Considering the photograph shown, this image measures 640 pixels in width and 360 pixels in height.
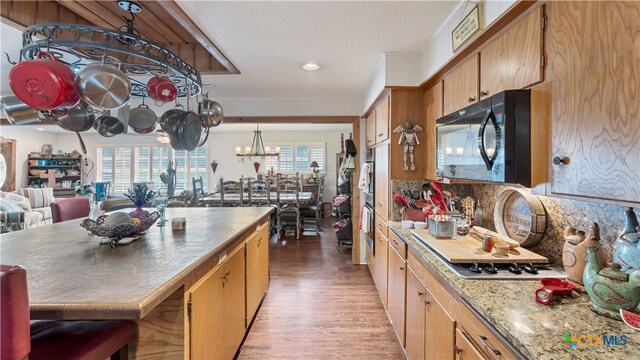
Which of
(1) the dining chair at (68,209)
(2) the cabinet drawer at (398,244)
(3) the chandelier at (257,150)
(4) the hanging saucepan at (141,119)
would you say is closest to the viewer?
(2) the cabinet drawer at (398,244)

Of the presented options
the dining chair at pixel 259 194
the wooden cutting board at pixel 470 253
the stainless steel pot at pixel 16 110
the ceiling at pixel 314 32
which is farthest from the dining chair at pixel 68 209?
the wooden cutting board at pixel 470 253

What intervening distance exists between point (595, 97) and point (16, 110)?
268 cm

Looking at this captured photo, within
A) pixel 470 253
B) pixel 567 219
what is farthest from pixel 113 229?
pixel 567 219

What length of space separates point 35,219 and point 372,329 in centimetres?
596

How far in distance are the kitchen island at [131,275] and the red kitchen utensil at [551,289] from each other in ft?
4.28

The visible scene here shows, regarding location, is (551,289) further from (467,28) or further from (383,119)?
(383,119)

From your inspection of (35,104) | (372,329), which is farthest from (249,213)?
(35,104)

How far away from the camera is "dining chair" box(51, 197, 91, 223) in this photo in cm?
289

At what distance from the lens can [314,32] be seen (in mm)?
2111

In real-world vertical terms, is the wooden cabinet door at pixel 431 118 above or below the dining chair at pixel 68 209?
above

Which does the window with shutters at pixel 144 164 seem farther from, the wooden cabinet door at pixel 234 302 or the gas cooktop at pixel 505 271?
the gas cooktop at pixel 505 271

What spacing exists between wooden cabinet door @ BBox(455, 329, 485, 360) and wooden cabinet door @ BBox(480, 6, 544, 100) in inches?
41.4

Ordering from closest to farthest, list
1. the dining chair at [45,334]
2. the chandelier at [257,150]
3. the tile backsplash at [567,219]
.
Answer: the dining chair at [45,334]
the tile backsplash at [567,219]
the chandelier at [257,150]

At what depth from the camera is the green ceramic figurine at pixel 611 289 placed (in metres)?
0.86
